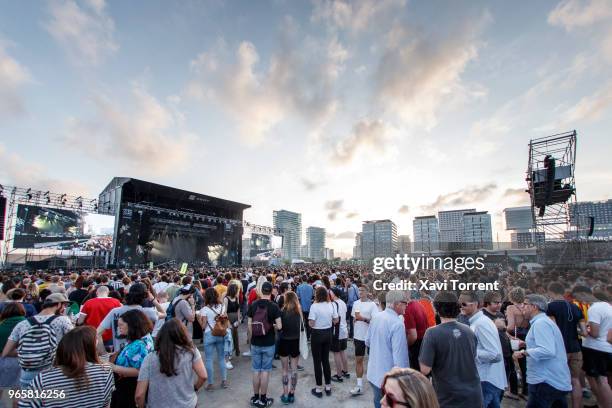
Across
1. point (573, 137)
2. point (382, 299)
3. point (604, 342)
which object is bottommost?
point (604, 342)

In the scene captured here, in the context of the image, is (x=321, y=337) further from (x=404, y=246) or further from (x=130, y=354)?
(x=404, y=246)

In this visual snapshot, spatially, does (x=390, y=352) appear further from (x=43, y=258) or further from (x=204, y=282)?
(x=43, y=258)

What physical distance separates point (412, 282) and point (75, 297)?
896 centimetres

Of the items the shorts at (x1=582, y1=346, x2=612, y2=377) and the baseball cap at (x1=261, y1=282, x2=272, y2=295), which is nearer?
the shorts at (x1=582, y1=346, x2=612, y2=377)

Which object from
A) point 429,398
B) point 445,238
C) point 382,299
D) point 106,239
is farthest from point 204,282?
point 445,238

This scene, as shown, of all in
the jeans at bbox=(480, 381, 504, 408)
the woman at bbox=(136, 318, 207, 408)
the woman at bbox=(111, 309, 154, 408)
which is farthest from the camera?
the jeans at bbox=(480, 381, 504, 408)

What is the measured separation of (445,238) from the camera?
371ft

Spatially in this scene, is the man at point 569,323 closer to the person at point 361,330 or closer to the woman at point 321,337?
the person at point 361,330

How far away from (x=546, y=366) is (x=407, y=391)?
334 cm

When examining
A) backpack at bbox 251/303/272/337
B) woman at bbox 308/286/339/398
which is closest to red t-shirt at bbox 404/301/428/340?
woman at bbox 308/286/339/398

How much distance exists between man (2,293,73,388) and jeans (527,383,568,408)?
554cm

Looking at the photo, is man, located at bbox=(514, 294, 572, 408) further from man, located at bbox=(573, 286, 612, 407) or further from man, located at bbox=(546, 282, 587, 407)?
man, located at bbox=(573, 286, 612, 407)

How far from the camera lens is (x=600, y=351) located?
14.0ft

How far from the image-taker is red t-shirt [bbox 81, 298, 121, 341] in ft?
14.5
